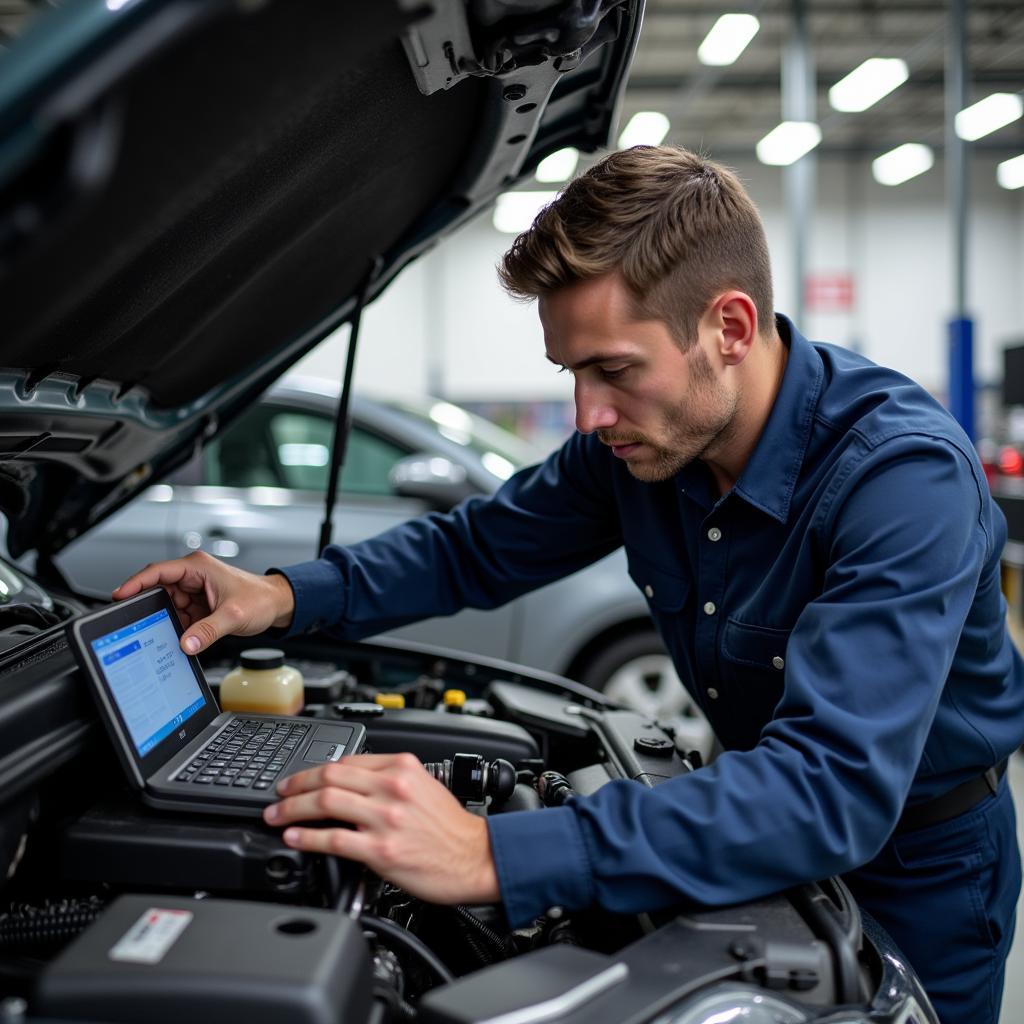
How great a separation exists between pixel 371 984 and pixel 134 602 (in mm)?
539

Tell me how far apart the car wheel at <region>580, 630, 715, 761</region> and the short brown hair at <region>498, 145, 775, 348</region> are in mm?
2110

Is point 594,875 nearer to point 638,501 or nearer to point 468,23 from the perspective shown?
point 638,501

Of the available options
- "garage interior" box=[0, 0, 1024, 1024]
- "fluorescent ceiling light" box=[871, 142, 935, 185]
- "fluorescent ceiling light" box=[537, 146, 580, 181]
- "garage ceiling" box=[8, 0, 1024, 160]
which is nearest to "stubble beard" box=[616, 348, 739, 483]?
"garage ceiling" box=[8, 0, 1024, 160]

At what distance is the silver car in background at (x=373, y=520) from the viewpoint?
10.3 ft


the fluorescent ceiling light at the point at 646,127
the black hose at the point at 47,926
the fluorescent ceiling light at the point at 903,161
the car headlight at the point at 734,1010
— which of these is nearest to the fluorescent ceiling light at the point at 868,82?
Result: the fluorescent ceiling light at the point at 646,127

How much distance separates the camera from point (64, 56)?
0.57m

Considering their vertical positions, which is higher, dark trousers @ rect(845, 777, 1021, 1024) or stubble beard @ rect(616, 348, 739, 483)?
stubble beard @ rect(616, 348, 739, 483)

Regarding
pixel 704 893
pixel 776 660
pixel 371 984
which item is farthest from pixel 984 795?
pixel 371 984

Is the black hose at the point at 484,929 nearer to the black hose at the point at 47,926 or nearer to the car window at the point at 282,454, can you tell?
the black hose at the point at 47,926

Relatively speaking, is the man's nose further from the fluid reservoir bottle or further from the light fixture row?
the light fixture row

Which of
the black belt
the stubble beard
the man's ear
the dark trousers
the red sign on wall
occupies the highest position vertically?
the man's ear

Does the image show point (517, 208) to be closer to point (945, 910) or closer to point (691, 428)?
point (691, 428)

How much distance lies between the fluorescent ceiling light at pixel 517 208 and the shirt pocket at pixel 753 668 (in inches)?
372

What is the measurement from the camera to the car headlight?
0.79m
